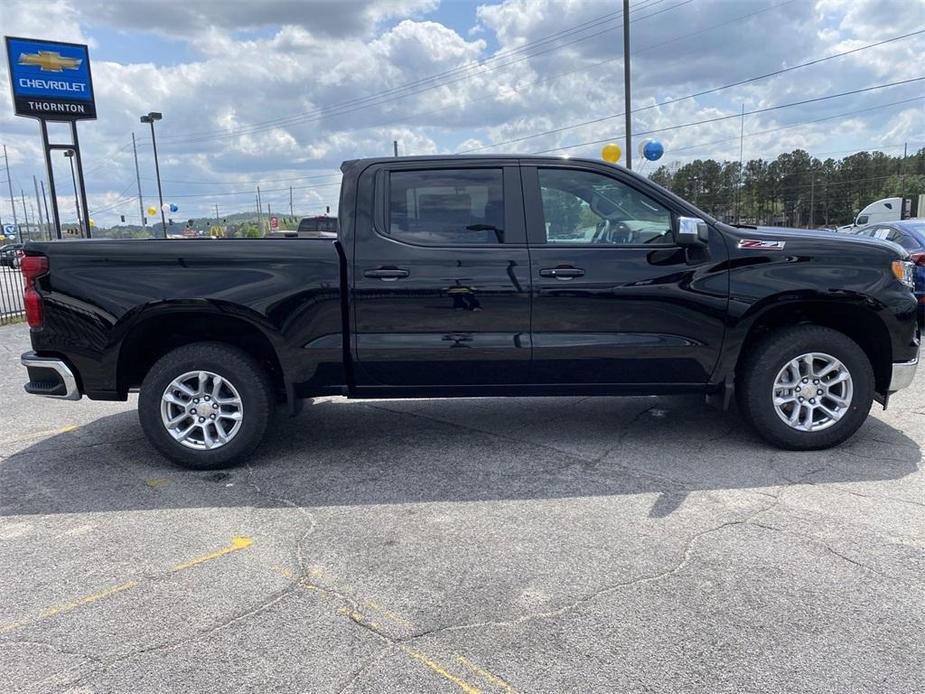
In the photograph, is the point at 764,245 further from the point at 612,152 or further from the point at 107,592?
the point at 612,152

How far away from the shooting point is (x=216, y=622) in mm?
2756

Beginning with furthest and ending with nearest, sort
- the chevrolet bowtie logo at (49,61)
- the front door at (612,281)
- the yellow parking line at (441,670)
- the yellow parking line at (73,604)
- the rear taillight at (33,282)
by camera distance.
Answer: the chevrolet bowtie logo at (49,61) < the front door at (612,281) < the rear taillight at (33,282) < the yellow parking line at (73,604) < the yellow parking line at (441,670)

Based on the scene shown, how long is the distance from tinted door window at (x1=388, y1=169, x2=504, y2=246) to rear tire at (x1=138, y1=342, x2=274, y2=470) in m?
1.34

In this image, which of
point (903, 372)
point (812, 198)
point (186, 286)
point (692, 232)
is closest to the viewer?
point (692, 232)

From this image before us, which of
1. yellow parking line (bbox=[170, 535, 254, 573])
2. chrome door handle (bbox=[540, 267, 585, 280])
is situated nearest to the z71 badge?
chrome door handle (bbox=[540, 267, 585, 280])

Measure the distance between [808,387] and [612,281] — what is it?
150 centimetres

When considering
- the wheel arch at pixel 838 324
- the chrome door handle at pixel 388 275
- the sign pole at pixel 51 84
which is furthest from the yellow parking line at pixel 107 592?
the sign pole at pixel 51 84

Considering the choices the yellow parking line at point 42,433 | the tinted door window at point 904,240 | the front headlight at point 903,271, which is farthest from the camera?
the tinted door window at point 904,240

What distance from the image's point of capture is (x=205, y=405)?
14.7ft

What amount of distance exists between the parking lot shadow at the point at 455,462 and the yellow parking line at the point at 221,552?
18.9 inches

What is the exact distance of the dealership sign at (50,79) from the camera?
12.9m

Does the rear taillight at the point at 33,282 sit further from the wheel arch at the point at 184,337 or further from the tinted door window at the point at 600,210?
the tinted door window at the point at 600,210

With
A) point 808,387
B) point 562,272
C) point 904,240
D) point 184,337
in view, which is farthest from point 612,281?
point 904,240

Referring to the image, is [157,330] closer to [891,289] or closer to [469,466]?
[469,466]
